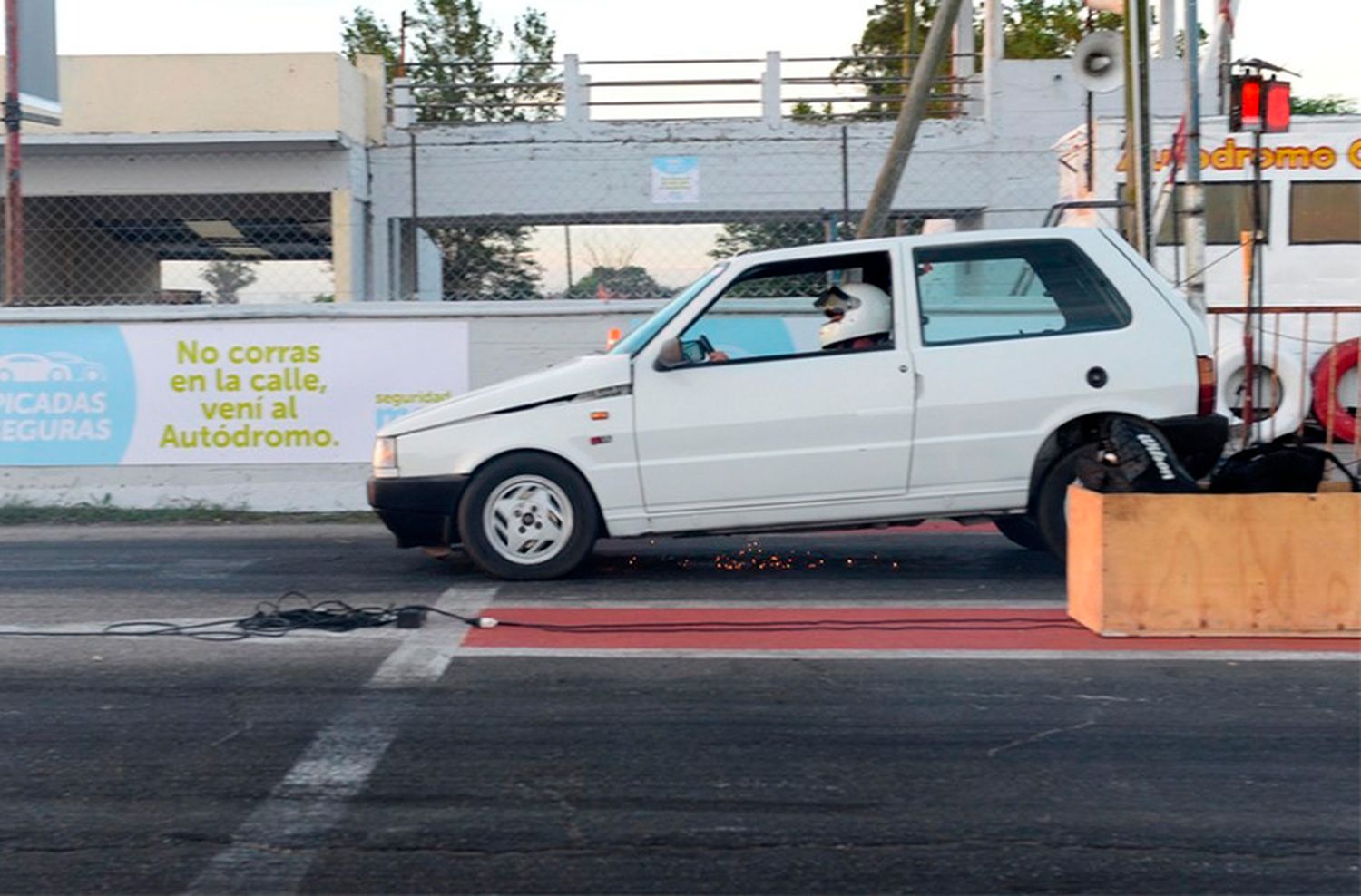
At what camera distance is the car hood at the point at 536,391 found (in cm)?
850

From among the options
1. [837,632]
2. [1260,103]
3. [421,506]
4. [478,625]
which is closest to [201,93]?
[421,506]

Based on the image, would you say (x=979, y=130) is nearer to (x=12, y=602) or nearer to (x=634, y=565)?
(x=634, y=565)

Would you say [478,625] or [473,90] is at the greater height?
[473,90]

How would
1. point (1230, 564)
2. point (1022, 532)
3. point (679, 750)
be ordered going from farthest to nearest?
point (1022, 532) < point (1230, 564) < point (679, 750)

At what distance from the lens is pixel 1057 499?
27.5 ft

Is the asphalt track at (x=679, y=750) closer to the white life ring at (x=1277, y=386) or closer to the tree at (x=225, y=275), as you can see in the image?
the white life ring at (x=1277, y=386)

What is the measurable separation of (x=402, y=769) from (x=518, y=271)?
1261cm

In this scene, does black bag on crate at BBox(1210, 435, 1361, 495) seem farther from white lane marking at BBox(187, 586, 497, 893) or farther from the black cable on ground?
white lane marking at BBox(187, 586, 497, 893)

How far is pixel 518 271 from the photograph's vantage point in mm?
17375

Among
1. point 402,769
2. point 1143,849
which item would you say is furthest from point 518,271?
point 1143,849

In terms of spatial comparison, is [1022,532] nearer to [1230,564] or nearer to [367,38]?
[1230,564]

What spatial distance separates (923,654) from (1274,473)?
6.27 feet

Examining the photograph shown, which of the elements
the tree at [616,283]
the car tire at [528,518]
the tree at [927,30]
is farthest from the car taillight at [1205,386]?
the tree at [927,30]

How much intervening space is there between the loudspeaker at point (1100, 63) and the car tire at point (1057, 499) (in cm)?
598
